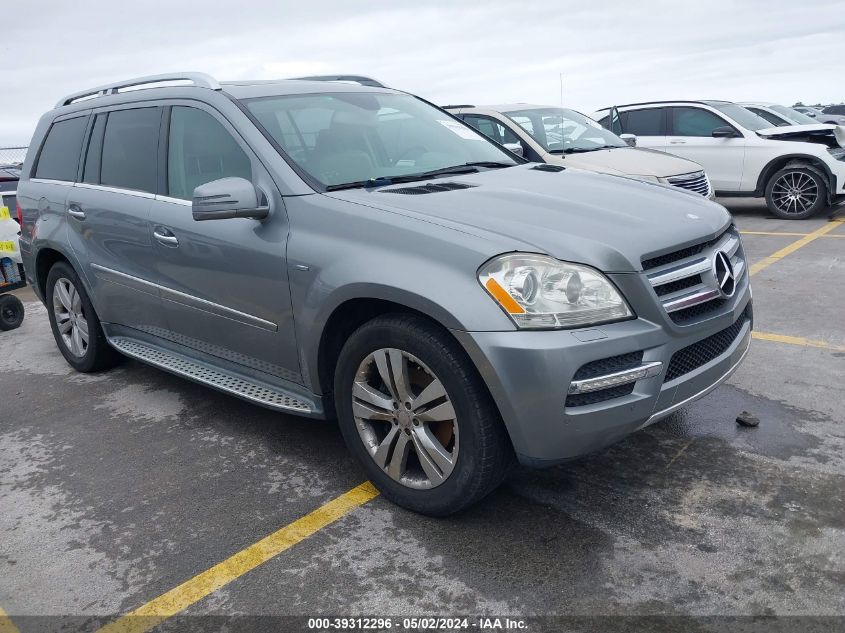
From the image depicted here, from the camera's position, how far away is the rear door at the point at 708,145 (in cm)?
1090

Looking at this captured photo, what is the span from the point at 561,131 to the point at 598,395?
6.90 metres

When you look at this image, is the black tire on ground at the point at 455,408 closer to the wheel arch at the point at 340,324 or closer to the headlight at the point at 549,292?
the wheel arch at the point at 340,324

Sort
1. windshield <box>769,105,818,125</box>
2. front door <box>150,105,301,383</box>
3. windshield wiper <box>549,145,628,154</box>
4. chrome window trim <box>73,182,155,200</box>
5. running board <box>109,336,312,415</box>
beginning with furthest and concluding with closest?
windshield <box>769,105,818,125</box> → windshield wiper <box>549,145,628,154</box> → chrome window trim <box>73,182,155,200</box> → running board <box>109,336,312,415</box> → front door <box>150,105,301,383</box>

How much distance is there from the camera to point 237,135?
360 cm

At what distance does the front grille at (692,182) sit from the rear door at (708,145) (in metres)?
2.50

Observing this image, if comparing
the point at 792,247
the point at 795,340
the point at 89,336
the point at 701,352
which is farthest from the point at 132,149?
the point at 792,247

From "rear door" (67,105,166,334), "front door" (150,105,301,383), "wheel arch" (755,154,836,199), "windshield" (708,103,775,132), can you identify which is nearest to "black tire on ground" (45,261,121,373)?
"rear door" (67,105,166,334)

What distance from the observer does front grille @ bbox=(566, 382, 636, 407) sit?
258cm

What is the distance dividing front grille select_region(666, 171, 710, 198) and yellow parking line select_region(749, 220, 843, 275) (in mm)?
1039

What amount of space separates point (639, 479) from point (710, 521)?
0.41 m

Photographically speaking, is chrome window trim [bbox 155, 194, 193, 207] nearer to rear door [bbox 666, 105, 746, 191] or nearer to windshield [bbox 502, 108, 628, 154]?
windshield [bbox 502, 108, 628, 154]

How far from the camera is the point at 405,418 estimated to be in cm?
296

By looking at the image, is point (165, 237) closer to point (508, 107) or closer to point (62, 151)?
point (62, 151)

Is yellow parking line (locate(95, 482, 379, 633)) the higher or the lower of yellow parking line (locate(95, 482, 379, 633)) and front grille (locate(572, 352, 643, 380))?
the lower
